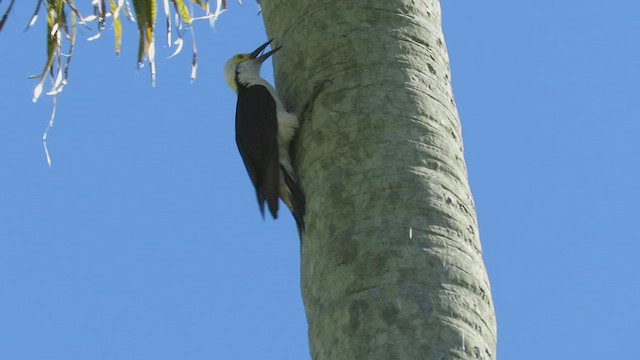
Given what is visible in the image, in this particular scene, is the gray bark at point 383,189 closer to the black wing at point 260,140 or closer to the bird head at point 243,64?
the black wing at point 260,140

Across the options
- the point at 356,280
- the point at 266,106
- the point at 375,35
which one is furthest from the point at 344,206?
the point at 266,106

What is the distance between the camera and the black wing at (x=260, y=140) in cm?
445

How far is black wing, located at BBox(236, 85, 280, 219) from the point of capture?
4.45 metres

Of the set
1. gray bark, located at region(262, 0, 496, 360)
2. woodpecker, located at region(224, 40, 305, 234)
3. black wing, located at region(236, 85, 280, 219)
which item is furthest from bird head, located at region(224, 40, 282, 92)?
gray bark, located at region(262, 0, 496, 360)

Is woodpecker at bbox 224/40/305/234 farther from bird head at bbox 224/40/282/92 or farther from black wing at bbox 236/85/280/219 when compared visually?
bird head at bbox 224/40/282/92

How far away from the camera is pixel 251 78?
5.89 m

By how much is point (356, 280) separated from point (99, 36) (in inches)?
83.6

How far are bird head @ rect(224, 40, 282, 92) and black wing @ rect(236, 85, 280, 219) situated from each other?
31.8 inches

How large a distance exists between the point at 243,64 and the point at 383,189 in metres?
3.25

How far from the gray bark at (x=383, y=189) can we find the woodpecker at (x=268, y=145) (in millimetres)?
126

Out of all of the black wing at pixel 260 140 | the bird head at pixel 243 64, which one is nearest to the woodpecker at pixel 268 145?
the black wing at pixel 260 140

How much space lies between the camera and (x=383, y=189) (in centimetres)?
317

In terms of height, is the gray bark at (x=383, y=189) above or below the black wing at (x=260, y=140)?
below

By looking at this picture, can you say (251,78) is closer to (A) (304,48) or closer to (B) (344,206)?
(A) (304,48)
